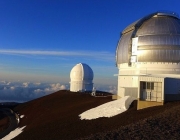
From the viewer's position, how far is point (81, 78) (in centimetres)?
4781

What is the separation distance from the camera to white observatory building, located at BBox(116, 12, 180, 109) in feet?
72.3

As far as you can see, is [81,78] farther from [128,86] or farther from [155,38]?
[155,38]

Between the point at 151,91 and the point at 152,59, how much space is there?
4.02 meters

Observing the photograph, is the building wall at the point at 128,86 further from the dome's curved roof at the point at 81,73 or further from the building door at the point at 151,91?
the dome's curved roof at the point at 81,73

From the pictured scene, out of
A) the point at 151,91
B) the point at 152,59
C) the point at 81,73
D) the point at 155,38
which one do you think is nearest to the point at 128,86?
the point at 152,59

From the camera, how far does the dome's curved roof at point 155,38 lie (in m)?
24.0

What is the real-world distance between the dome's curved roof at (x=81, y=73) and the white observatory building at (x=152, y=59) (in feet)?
67.6

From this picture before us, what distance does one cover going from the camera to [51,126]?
18703 mm

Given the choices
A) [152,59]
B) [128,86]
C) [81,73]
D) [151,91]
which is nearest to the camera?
[151,91]

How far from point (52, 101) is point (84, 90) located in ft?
40.3

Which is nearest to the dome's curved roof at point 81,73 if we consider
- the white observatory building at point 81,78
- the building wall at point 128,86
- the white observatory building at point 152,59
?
the white observatory building at point 81,78

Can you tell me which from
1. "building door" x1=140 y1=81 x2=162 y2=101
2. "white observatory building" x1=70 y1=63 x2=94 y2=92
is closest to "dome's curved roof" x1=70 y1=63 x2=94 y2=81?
"white observatory building" x1=70 y1=63 x2=94 y2=92

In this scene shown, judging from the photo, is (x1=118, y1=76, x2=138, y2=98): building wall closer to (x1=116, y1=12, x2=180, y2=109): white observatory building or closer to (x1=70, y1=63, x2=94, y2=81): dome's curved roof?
(x1=116, y1=12, x2=180, y2=109): white observatory building

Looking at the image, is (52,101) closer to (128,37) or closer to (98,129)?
(128,37)
